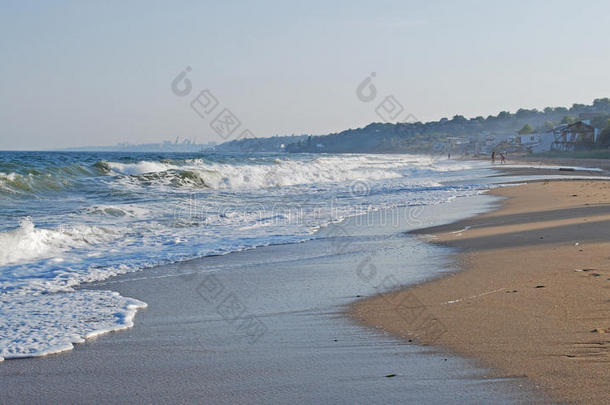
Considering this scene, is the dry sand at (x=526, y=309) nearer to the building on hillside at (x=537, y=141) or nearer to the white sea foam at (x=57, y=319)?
the white sea foam at (x=57, y=319)

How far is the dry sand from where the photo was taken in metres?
3.59

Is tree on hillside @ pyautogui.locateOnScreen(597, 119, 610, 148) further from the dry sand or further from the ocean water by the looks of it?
the dry sand

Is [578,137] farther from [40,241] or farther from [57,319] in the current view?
[57,319]

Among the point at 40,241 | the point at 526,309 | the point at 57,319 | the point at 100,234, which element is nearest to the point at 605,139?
the point at 100,234

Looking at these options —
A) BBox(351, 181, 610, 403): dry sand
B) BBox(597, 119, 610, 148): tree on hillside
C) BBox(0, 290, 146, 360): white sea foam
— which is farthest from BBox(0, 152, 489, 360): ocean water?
BBox(597, 119, 610, 148): tree on hillside

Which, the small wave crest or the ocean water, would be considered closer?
the ocean water

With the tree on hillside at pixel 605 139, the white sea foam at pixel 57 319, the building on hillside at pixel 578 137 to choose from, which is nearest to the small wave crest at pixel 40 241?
the white sea foam at pixel 57 319

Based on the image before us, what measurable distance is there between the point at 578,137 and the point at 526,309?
7044cm

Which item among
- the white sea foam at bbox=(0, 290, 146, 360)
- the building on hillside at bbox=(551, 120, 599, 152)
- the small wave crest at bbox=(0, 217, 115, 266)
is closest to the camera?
the white sea foam at bbox=(0, 290, 146, 360)

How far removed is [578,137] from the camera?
224 feet

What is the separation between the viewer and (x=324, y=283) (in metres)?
6.39

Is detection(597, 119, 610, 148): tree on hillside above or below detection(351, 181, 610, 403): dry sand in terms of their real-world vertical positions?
above

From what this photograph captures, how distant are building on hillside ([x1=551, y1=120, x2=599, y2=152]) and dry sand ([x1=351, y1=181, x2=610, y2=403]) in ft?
206

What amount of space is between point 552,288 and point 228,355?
127 inches
